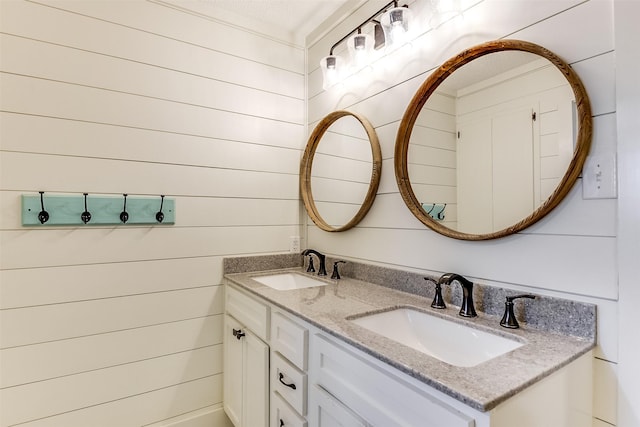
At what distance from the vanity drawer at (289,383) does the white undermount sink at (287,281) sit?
542 millimetres

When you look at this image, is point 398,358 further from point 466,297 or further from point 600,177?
point 600,177

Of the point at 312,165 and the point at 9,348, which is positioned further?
the point at 312,165

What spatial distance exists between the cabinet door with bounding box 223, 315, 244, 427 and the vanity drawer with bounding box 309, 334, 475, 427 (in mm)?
678

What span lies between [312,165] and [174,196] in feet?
2.69

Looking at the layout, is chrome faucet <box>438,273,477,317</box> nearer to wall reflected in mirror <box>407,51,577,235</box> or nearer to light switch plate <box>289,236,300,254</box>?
wall reflected in mirror <box>407,51,577,235</box>

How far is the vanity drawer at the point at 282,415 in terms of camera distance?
3.80 feet

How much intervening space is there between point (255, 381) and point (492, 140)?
1364mm

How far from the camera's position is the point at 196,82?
179cm

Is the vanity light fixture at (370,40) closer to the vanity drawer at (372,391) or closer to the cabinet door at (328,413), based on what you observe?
the vanity drawer at (372,391)

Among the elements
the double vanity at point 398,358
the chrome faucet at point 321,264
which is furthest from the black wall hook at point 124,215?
the chrome faucet at point 321,264

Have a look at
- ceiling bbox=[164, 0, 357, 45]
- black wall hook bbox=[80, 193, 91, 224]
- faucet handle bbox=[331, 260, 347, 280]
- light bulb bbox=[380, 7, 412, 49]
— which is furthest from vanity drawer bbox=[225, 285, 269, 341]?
ceiling bbox=[164, 0, 357, 45]

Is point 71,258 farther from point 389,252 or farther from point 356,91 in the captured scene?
point 356,91

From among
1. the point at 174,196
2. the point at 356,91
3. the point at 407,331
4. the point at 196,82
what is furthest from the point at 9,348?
the point at 356,91

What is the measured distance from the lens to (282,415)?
4.13 feet
